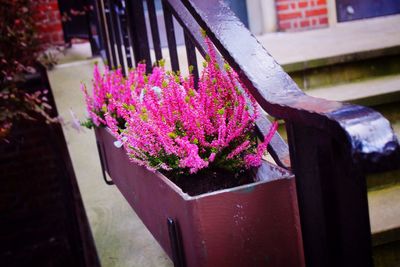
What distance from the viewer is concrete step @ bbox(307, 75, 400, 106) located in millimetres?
2154

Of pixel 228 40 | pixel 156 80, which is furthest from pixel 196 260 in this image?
pixel 156 80

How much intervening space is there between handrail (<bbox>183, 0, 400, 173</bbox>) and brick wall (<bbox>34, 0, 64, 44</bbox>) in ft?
8.78

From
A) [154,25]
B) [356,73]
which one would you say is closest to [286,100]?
[154,25]

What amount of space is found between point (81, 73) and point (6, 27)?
639mm

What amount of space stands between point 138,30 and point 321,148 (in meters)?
1.48

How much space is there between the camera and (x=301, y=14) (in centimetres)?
480

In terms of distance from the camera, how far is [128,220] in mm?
2018

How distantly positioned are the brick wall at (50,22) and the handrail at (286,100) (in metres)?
2.68

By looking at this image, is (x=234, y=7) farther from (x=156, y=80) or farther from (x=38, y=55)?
(x=156, y=80)

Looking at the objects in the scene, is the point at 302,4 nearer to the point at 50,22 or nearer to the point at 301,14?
the point at 301,14

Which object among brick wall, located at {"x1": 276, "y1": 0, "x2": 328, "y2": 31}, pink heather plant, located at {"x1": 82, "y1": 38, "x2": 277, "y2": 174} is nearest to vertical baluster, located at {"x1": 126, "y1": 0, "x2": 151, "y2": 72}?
pink heather plant, located at {"x1": 82, "y1": 38, "x2": 277, "y2": 174}

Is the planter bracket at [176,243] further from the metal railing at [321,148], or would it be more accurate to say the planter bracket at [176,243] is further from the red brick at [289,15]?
the red brick at [289,15]

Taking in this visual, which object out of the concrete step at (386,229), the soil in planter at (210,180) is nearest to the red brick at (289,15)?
the concrete step at (386,229)

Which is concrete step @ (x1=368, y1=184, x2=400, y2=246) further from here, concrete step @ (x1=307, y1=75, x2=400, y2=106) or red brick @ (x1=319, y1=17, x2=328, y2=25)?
red brick @ (x1=319, y1=17, x2=328, y2=25)
